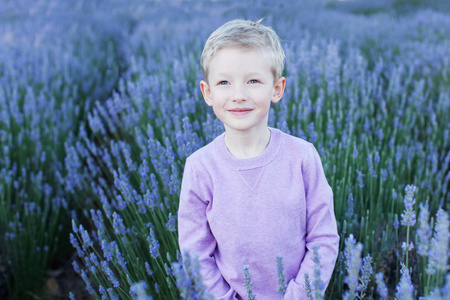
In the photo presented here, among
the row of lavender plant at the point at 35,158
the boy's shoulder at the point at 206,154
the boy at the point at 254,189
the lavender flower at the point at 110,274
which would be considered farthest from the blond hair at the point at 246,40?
the row of lavender plant at the point at 35,158

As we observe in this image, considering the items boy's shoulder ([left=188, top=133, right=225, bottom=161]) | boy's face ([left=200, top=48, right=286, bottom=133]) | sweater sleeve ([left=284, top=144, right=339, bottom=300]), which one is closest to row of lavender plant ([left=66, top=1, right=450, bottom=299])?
sweater sleeve ([left=284, top=144, right=339, bottom=300])

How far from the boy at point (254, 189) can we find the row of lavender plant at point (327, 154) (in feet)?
0.60

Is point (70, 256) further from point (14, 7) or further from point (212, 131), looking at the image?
point (14, 7)

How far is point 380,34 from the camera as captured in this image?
5.41 meters

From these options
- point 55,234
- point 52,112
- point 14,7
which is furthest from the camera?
point 14,7

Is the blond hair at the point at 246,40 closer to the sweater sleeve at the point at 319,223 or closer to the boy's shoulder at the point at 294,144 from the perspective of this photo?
the boy's shoulder at the point at 294,144

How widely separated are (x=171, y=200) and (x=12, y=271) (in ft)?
3.96

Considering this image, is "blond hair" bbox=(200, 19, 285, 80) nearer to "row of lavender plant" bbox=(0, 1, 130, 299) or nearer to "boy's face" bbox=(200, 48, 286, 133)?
"boy's face" bbox=(200, 48, 286, 133)

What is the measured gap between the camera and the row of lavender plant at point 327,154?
1.63 metres

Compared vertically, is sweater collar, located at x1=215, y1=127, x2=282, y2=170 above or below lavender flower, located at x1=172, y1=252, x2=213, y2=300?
above

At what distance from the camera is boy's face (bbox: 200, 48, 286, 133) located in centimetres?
128

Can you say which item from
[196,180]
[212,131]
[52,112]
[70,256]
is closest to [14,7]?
[52,112]

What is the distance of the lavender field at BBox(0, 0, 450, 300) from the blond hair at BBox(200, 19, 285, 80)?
539 millimetres

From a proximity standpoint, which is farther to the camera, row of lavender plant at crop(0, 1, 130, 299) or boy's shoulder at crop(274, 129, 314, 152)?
row of lavender plant at crop(0, 1, 130, 299)
